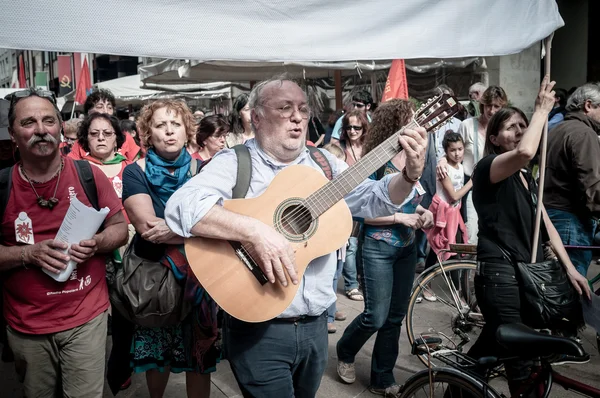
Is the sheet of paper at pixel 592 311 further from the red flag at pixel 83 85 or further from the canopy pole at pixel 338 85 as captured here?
the red flag at pixel 83 85

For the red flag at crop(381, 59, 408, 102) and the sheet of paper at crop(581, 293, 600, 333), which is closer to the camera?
the sheet of paper at crop(581, 293, 600, 333)

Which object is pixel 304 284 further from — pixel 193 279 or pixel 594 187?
pixel 594 187

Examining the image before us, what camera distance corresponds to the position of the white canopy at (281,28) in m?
1.67

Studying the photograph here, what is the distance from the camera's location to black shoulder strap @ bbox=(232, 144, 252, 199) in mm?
2176

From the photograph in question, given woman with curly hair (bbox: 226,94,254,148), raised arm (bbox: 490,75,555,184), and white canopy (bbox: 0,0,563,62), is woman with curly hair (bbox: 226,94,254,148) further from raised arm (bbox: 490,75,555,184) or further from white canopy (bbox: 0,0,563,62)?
white canopy (bbox: 0,0,563,62)

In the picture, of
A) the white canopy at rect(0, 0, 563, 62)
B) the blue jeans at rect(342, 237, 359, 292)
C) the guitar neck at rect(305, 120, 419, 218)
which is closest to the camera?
the white canopy at rect(0, 0, 563, 62)

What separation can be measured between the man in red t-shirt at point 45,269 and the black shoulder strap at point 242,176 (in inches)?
31.8

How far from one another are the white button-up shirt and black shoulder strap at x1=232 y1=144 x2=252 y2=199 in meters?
0.02

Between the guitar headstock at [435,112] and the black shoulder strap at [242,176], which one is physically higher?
the guitar headstock at [435,112]

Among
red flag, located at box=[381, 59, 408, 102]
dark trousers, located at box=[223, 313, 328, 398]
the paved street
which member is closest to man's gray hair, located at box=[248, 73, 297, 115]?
dark trousers, located at box=[223, 313, 328, 398]

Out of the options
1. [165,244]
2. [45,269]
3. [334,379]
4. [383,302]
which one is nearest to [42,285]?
[45,269]

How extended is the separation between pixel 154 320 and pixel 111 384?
774mm

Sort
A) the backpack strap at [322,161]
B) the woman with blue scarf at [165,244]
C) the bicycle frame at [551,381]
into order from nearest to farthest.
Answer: the bicycle frame at [551,381]
the backpack strap at [322,161]
the woman with blue scarf at [165,244]

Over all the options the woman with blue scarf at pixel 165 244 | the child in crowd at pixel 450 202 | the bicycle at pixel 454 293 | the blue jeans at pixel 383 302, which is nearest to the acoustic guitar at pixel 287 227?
the woman with blue scarf at pixel 165 244
